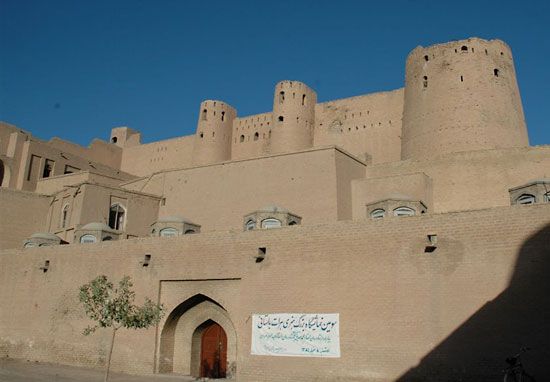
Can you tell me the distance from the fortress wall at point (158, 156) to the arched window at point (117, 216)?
42.9 feet

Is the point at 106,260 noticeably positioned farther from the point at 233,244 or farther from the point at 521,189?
the point at 521,189

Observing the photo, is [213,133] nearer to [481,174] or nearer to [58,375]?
[481,174]

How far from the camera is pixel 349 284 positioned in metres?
12.9

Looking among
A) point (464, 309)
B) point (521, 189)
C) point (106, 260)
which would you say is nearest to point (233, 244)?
point (106, 260)

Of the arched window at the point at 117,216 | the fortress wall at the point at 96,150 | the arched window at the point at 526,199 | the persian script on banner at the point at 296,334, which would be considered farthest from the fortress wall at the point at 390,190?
the fortress wall at the point at 96,150

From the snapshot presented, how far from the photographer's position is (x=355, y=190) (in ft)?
74.3

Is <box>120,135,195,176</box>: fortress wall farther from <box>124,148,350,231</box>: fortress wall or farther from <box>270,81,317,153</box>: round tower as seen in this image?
<box>124,148,350,231</box>: fortress wall

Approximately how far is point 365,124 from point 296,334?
20.7 m

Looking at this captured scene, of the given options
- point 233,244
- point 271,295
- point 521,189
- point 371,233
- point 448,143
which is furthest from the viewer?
point 448,143

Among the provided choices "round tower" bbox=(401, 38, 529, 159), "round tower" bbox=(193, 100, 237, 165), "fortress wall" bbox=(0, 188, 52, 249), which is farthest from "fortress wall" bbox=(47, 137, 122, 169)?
"round tower" bbox=(401, 38, 529, 159)

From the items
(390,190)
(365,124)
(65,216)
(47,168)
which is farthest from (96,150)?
(390,190)

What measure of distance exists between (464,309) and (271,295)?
4605 mm

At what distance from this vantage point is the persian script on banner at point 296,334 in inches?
504

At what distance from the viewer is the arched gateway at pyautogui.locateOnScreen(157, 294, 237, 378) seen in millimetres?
15219
